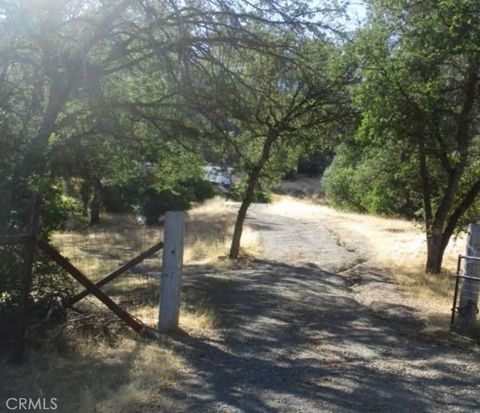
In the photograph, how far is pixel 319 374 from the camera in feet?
21.1

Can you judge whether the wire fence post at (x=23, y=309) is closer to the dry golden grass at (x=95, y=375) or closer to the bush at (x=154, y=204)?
the dry golden grass at (x=95, y=375)

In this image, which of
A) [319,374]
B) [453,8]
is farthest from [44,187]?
[453,8]

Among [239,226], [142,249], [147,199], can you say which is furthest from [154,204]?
[239,226]

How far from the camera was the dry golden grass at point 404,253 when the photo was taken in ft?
40.0

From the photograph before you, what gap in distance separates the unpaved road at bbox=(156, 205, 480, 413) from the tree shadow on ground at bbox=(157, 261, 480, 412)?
0.01 meters

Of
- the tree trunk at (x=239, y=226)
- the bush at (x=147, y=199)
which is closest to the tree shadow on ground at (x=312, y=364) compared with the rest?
the tree trunk at (x=239, y=226)

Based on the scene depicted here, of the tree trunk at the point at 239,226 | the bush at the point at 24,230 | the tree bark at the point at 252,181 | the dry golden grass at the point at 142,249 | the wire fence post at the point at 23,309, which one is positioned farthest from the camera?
the tree trunk at the point at 239,226

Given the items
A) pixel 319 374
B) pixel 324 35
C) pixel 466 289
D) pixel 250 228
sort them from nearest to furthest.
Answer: pixel 319 374 → pixel 466 289 → pixel 324 35 → pixel 250 228

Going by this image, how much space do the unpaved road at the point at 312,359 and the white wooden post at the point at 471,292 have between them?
2.33 ft

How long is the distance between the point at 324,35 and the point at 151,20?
2.85m

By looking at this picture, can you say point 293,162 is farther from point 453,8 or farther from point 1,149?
point 1,149

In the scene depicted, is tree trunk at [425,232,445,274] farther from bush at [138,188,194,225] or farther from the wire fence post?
bush at [138,188,194,225]

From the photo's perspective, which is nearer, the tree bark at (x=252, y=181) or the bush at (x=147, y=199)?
the tree bark at (x=252, y=181)

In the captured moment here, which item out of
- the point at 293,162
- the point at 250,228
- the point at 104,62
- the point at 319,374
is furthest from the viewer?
the point at 250,228
